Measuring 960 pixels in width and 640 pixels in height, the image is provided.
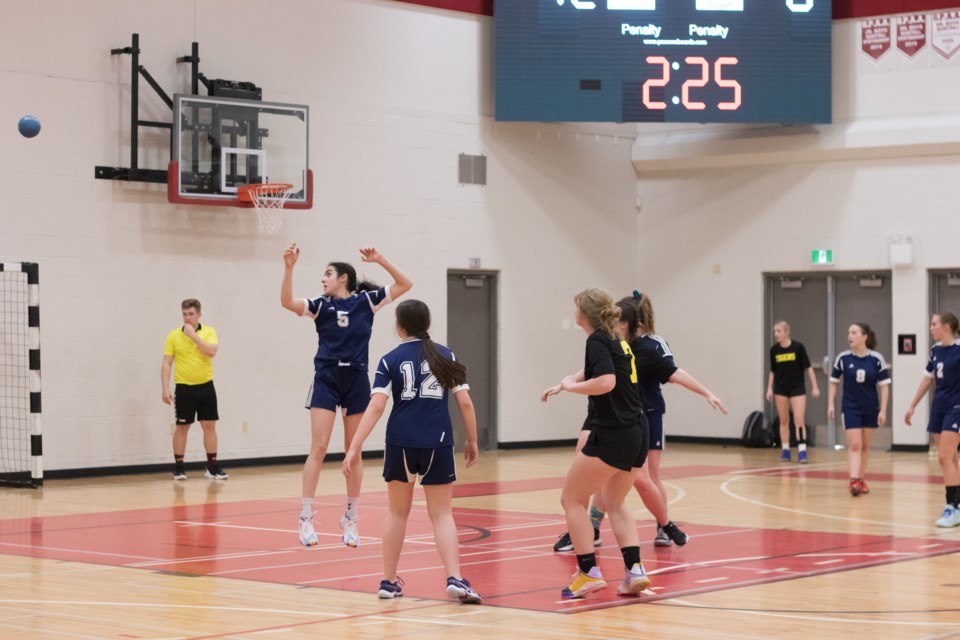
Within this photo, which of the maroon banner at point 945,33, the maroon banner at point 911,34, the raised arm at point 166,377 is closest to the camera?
the raised arm at point 166,377

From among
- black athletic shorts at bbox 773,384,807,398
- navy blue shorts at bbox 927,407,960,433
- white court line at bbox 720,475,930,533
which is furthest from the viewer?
black athletic shorts at bbox 773,384,807,398

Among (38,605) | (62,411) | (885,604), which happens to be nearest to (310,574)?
(38,605)

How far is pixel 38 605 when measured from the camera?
8.11m

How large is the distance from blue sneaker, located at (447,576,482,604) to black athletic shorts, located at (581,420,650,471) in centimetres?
107

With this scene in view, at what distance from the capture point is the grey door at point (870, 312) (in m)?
21.6

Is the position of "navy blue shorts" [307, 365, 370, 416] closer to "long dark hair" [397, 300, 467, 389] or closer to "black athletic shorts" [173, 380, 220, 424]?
"long dark hair" [397, 300, 467, 389]

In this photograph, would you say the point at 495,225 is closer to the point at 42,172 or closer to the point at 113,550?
the point at 42,172

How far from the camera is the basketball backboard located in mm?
17547

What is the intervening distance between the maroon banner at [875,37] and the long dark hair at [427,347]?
14.9m

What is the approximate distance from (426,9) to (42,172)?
6.72m

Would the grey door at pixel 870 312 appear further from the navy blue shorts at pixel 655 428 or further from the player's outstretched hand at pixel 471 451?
the player's outstretched hand at pixel 471 451

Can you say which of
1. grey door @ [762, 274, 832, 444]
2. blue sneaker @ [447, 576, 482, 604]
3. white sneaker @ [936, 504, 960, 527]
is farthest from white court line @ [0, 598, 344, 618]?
grey door @ [762, 274, 832, 444]

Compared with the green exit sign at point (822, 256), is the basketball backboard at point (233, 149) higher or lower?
higher

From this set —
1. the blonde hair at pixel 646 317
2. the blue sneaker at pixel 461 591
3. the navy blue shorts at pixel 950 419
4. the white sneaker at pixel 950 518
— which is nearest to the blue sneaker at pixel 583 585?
the blue sneaker at pixel 461 591
